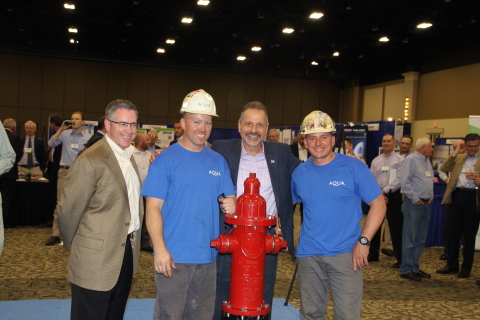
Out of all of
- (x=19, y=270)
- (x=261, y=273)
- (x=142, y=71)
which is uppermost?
(x=142, y=71)

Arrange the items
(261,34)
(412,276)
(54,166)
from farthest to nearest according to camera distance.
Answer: (261,34), (54,166), (412,276)

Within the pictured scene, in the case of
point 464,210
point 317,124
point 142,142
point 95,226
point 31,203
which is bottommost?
point 31,203

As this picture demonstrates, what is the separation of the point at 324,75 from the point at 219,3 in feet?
34.2

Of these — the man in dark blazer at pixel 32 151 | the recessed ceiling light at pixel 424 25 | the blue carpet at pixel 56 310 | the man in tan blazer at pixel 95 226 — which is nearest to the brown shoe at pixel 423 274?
the blue carpet at pixel 56 310

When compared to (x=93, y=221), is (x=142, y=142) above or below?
above

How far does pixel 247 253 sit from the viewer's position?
6.32 ft

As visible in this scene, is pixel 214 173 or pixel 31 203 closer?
pixel 214 173

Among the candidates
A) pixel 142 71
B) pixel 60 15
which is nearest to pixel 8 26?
pixel 60 15

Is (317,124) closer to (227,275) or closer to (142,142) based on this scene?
(227,275)

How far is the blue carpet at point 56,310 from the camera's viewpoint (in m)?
4.02

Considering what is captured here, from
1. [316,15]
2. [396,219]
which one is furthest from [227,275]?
[316,15]

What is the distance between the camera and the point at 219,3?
1248cm

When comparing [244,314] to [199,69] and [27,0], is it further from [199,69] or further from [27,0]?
[199,69]

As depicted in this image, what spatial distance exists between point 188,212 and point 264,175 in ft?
2.36
